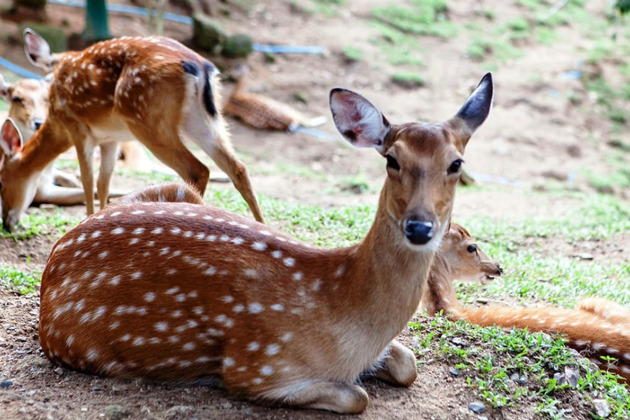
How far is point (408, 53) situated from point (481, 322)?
38.0 feet

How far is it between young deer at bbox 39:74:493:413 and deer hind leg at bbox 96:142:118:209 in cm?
303

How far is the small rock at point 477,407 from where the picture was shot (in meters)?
3.44

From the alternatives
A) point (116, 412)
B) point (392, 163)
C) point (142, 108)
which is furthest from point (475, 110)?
point (142, 108)

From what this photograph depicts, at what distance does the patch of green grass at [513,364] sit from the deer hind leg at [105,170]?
3413mm

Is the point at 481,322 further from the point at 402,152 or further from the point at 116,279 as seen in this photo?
the point at 116,279

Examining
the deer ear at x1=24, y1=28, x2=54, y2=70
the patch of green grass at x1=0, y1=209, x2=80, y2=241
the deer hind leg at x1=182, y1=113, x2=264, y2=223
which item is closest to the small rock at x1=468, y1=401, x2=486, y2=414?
the deer hind leg at x1=182, y1=113, x2=264, y2=223

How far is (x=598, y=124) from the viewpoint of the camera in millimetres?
13328

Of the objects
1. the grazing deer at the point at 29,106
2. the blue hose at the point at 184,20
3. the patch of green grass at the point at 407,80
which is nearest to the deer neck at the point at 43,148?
the grazing deer at the point at 29,106

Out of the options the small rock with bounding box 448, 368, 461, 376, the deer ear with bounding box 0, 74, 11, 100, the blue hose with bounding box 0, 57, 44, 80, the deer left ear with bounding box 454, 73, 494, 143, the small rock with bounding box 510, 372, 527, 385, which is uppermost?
the deer left ear with bounding box 454, 73, 494, 143

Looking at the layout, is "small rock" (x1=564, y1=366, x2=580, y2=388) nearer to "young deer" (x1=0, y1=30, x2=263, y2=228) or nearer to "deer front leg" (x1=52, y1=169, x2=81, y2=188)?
"young deer" (x1=0, y1=30, x2=263, y2=228)

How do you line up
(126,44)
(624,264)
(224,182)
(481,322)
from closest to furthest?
(481,322), (126,44), (624,264), (224,182)

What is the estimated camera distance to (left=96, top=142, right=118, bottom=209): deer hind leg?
6.56 metres

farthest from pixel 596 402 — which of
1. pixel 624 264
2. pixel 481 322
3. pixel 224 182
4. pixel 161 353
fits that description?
pixel 224 182

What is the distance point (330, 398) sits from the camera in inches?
127
